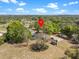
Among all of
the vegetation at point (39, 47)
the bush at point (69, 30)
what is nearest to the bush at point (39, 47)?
the vegetation at point (39, 47)

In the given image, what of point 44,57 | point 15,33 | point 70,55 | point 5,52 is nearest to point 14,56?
point 5,52

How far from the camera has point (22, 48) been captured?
24531mm

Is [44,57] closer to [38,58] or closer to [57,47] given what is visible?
[38,58]

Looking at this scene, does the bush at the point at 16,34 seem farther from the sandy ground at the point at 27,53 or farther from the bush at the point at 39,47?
the bush at the point at 39,47

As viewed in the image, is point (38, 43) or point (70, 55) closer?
point (70, 55)

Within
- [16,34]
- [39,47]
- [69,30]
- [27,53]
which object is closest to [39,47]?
[39,47]

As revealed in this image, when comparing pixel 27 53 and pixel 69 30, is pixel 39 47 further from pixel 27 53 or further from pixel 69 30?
pixel 69 30

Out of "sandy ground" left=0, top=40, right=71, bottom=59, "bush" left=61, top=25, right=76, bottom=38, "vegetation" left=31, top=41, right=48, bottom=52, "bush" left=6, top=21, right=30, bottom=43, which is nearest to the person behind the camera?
"sandy ground" left=0, top=40, right=71, bottom=59

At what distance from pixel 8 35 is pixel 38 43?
253 inches

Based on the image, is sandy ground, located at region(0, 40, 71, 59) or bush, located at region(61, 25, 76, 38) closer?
sandy ground, located at region(0, 40, 71, 59)

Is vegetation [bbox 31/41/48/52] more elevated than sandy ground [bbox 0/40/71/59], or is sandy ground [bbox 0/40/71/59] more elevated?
vegetation [bbox 31/41/48/52]

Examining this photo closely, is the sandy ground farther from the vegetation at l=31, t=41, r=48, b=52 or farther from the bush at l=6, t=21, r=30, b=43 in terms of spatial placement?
the bush at l=6, t=21, r=30, b=43

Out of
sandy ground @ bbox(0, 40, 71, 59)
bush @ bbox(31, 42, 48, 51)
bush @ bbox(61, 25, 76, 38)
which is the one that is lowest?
sandy ground @ bbox(0, 40, 71, 59)

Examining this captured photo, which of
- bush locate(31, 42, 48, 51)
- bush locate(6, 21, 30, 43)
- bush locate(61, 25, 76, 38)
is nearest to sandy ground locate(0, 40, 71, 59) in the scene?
bush locate(31, 42, 48, 51)
